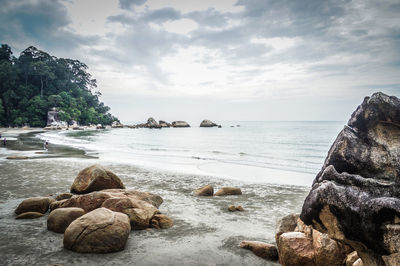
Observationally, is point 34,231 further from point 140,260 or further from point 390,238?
point 390,238

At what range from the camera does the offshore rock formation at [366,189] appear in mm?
2201

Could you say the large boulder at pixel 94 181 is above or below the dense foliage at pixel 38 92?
below

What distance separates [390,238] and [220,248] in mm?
3475

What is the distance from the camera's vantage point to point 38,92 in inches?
3627

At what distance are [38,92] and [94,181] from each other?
10388cm

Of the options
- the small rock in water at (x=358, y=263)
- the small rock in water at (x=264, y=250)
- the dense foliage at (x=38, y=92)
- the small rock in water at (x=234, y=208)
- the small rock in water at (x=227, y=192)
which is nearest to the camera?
the small rock in water at (x=358, y=263)

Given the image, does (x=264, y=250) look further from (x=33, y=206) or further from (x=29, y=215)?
(x=33, y=206)

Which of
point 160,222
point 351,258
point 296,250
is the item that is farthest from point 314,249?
point 160,222

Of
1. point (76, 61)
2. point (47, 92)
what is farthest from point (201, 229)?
point (76, 61)

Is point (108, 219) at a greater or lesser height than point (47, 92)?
lesser

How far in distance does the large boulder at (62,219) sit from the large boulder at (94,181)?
2.51 metres

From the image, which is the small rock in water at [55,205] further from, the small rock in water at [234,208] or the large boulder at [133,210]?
the small rock in water at [234,208]

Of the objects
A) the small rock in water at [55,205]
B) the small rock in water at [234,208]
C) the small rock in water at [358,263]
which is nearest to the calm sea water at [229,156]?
the small rock in water at [234,208]

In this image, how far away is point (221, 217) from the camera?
698cm
